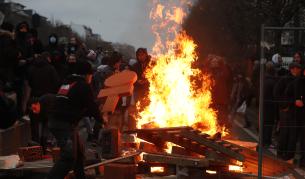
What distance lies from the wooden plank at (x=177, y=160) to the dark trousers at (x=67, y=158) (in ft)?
3.35

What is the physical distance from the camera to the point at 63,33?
51.6m

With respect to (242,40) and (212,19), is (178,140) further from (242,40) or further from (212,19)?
(212,19)

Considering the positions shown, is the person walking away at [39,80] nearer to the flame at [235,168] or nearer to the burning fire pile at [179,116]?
the burning fire pile at [179,116]

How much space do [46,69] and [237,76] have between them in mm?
7820

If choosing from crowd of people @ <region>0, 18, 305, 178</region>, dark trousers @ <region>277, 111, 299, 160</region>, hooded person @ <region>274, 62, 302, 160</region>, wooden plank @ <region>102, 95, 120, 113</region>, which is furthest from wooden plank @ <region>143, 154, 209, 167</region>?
hooded person @ <region>274, 62, 302, 160</region>

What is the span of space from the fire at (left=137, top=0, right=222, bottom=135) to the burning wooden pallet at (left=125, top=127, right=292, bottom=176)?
137 cm

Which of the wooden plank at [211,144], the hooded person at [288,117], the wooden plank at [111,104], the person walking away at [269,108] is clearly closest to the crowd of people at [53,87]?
the wooden plank at [111,104]

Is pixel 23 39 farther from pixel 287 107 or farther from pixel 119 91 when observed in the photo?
pixel 287 107

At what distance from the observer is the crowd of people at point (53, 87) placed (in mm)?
8070

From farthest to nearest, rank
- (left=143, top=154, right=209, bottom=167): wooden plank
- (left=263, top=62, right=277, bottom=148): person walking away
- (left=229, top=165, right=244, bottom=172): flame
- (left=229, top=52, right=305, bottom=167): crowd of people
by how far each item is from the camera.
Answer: (left=263, top=62, right=277, bottom=148): person walking away
(left=229, top=52, right=305, bottom=167): crowd of people
(left=229, top=165, right=244, bottom=172): flame
(left=143, top=154, right=209, bottom=167): wooden plank

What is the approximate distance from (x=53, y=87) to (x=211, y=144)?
4.60 m

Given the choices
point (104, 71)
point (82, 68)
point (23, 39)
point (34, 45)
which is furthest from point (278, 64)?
point (23, 39)

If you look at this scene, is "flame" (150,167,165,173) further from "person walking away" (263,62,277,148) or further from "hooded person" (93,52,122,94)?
"hooded person" (93,52,122,94)

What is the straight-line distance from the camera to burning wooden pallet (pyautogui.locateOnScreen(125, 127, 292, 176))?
8570mm
